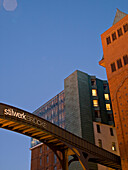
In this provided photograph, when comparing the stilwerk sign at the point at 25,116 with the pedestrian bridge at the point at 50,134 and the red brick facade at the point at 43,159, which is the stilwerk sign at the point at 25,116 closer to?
the pedestrian bridge at the point at 50,134

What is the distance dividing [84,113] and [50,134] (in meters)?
27.0

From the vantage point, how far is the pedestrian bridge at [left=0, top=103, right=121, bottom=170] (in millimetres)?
Result: 26969

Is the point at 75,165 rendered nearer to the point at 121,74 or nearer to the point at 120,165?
the point at 120,165

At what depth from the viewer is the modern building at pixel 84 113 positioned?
55.4m

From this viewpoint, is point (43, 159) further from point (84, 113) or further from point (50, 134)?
point (50, 134)

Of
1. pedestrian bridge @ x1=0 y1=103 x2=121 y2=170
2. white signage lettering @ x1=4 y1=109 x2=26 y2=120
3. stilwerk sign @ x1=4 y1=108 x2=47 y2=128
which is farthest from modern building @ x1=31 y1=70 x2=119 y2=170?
white signage lettering @ x1=4 y1=109 x2=26 y2=120

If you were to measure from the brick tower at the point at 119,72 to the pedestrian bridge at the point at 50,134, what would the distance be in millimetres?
4567

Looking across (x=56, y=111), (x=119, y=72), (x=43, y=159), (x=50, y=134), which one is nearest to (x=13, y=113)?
(x=50, y=134)

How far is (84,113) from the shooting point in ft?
188

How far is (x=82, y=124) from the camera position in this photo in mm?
54938

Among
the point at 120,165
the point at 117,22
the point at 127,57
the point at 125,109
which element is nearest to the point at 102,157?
the point at 120,165

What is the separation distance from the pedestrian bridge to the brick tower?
457cm

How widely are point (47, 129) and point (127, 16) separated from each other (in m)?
32.8

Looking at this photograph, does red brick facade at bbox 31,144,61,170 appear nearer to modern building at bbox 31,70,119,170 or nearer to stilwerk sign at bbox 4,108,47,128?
modern building at bbox 31,70,119,170
